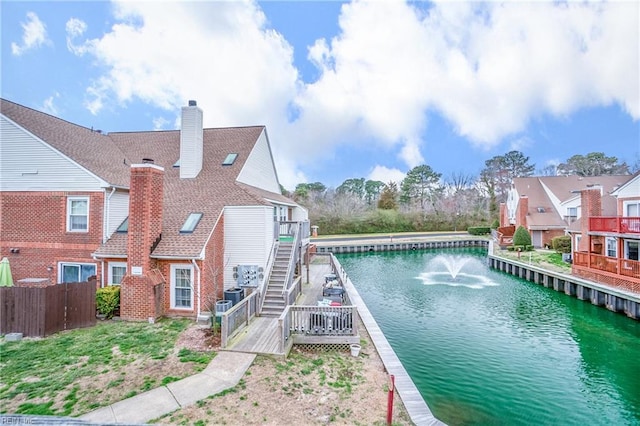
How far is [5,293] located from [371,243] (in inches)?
1517

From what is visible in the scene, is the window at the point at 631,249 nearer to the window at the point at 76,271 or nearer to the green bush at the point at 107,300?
the green bush at the point at 107,300

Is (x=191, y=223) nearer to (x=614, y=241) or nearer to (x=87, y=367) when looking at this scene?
(x=87, y=367)

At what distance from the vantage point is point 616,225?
18.3m

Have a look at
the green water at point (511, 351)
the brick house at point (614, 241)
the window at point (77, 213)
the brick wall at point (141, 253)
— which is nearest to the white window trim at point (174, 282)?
the brick wall at point (141, 253)

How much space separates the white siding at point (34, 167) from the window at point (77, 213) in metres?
0.52

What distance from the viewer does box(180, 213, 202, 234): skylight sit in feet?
41.3

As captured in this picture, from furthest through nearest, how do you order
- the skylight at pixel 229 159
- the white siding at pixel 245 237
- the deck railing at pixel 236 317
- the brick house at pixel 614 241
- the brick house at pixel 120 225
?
the skylight at pixel 229 159 → the brick house at pixel 614 241 → the white siding at pixel 245 237 → the brick house at pixel 120 225 → the deck railing at pixel 236 317

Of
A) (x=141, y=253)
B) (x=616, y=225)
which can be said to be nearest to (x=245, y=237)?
(x=141, y=253)

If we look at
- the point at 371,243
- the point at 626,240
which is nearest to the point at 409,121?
the point at 371,243

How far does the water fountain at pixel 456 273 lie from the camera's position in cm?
2316

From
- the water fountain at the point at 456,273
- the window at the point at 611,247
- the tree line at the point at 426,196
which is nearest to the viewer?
the window at the point at 611,247

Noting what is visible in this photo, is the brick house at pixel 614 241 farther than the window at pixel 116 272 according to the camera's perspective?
Yes

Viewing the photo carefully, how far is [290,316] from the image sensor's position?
955cm

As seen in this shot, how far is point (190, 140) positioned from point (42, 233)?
772cm
